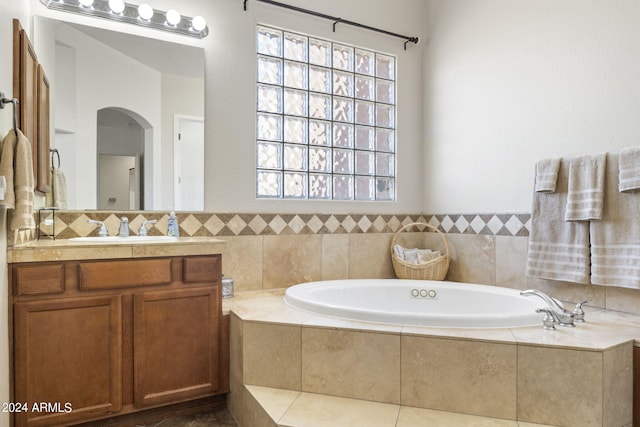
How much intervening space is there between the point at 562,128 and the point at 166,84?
2.42 metres

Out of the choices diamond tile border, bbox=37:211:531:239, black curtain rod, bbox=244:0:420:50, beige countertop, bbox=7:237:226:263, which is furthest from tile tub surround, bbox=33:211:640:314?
black curtain rod, bbox=244:0:420:50

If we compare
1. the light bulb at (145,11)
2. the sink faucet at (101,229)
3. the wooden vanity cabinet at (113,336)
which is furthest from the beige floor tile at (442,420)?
the light bulb at (145,11)

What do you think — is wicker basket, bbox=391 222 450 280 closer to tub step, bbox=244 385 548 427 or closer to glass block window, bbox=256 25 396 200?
glass block window, bbox=256 25 396 200

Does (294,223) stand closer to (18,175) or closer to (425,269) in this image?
(425,269)

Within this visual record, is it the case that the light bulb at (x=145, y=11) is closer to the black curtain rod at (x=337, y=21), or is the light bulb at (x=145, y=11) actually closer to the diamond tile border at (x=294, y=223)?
the black curtain rod at (x=337, y=21)

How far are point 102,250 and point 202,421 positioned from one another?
99cm

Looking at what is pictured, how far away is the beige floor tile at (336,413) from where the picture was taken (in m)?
1.60

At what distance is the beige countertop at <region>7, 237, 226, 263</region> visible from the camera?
1.75 metres

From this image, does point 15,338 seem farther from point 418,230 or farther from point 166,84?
point 418,230

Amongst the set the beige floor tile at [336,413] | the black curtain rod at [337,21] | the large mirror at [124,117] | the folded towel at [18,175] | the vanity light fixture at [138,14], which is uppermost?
the black curtain rod at [337,21]

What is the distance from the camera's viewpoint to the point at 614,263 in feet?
6.86

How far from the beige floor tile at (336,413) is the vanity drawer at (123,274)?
89cm

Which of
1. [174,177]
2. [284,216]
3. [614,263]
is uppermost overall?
[174,177]

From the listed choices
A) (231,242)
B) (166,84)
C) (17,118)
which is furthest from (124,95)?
(231,242)
